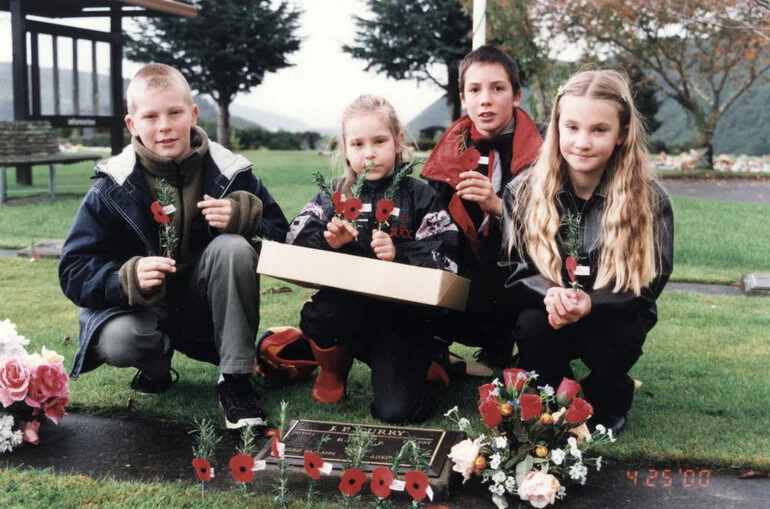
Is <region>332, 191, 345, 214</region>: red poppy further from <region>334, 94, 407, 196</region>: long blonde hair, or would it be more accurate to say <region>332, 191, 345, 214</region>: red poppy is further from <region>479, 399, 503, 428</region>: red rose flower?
<region>479, 399, 503, 428</region>: red rose flower

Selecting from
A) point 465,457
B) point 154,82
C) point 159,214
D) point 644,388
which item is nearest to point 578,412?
point 465,457

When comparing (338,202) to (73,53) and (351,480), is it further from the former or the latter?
(73,53)

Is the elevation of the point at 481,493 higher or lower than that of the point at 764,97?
lower

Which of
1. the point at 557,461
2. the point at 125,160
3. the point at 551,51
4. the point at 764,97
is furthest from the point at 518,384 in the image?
the point at 764,97

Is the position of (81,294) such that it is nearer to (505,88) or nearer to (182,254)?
(182,254)

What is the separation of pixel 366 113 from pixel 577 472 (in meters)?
1.64

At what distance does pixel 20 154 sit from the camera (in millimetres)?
11812

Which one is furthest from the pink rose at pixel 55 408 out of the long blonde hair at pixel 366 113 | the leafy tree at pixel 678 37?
the leafy tree at pixel 678 37

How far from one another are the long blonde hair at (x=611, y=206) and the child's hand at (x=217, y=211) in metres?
1.10

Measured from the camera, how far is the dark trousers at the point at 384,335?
330 centimetres

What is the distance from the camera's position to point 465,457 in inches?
103

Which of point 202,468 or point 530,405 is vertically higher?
point 530,405

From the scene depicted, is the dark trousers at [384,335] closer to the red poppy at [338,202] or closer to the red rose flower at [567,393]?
the red poppy at [338,202]

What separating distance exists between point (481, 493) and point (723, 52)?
794 inches
